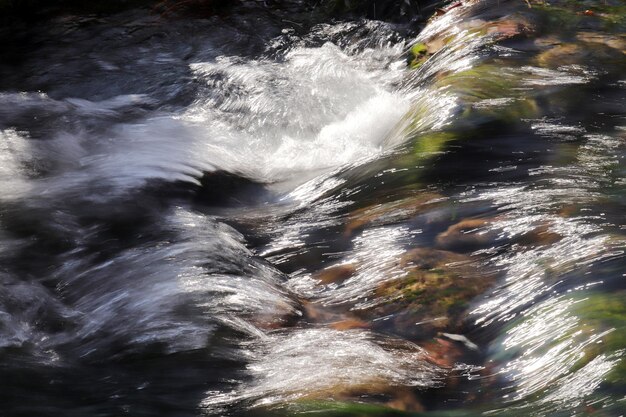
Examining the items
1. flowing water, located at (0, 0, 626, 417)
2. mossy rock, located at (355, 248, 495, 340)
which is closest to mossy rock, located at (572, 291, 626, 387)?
flowing water, located at (0, 0, 626, 417)

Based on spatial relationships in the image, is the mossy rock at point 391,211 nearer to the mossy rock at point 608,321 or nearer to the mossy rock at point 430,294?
the mossy rock at point 430,294

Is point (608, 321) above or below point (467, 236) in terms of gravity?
above

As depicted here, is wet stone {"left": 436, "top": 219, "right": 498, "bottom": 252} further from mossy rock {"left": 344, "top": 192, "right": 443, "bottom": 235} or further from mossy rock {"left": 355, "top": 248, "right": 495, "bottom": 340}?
mossy rock {"left": 344, "top": 192, "right": 443, "bottom": 235}

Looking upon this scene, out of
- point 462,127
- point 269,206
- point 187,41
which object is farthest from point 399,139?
point 187,41

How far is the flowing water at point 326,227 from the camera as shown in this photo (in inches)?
119

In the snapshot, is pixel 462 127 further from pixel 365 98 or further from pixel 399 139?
pixel 365 98

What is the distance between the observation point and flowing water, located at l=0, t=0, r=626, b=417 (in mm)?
3014

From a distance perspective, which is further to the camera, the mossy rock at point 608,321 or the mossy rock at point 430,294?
the mossy rock at point 430,294

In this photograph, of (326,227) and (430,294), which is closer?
(430,294)

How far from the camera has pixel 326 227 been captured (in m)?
4.60

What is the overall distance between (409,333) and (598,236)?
2.98 feet

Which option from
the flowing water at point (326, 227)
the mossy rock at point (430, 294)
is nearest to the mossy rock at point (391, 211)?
the flowing water at point (326, 227)

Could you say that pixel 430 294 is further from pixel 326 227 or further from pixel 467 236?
pixel 326 227

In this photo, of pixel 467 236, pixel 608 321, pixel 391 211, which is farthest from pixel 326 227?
pixel 608 321
